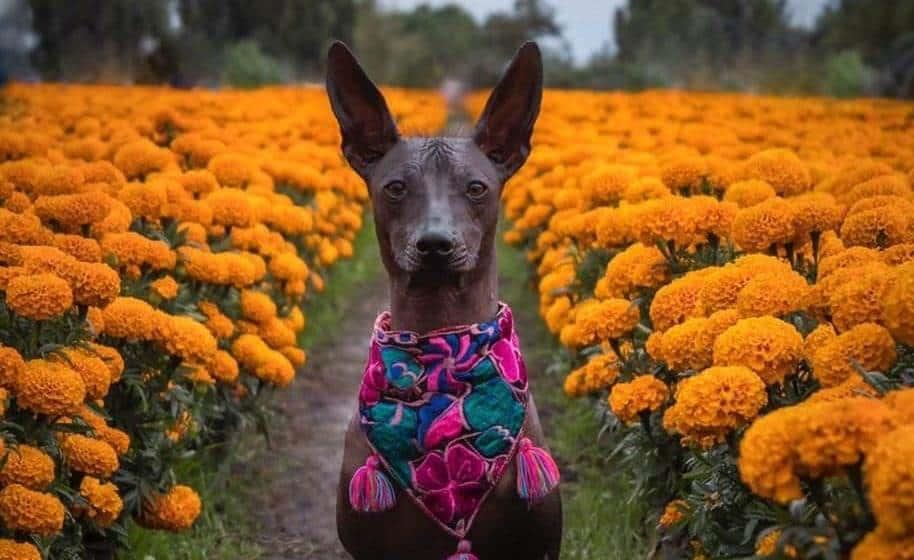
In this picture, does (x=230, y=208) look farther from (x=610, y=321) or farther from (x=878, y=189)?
(x=878, y=189)

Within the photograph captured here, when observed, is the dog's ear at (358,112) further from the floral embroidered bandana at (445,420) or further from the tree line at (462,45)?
the tree line at (462,45)

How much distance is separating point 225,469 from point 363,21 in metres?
53.7

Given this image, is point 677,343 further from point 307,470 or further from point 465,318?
point 307,470

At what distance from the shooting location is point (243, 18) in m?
52.2

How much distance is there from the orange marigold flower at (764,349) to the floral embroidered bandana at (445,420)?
78 centimetres

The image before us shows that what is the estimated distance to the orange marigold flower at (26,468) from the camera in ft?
10.5

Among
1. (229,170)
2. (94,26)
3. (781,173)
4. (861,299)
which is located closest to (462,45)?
(94,26)

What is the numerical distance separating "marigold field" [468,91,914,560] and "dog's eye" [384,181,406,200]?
3.02ft

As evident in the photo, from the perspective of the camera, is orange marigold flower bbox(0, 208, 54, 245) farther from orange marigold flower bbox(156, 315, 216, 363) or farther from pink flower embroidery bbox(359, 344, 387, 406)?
pink flower embroidery bbox(359, 344, 387, 406)

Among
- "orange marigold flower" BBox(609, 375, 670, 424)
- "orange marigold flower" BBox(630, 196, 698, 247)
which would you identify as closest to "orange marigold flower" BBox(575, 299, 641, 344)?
"orange marigold flower" BBox(630, 196, 698, 247)

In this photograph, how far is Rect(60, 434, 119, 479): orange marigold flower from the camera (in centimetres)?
351

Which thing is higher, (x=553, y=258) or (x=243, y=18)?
(x=243, y=18)

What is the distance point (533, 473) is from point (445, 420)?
322mm

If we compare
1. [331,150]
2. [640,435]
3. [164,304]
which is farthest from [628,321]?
[331,150]
